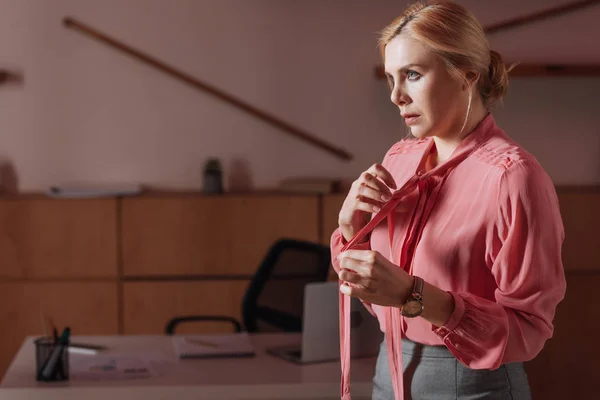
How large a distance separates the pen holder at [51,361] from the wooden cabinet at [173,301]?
1.71 meters

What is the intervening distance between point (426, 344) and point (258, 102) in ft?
10.3

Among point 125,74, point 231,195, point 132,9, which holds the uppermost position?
point 132,9

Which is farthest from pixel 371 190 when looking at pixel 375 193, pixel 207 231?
pixel 207 231

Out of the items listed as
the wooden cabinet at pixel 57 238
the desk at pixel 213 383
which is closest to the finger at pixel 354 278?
the desk at pixel 213 383

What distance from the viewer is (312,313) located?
2537mm

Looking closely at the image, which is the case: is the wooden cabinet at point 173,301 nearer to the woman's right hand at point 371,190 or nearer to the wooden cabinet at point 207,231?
the wooden cabinet at point 207,231

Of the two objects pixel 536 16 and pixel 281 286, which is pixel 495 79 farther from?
pixel 536 16

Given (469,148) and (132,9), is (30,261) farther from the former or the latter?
(469,148)

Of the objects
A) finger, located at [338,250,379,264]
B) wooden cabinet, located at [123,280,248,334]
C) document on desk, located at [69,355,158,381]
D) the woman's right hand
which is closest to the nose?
the woman's right hand

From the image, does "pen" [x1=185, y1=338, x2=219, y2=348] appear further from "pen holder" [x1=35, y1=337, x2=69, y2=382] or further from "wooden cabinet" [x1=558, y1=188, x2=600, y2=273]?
"wooden cabinet" [x1=558, y1=188, x2=600, y2=273]

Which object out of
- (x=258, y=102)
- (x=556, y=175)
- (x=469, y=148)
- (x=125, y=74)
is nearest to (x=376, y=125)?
(x=258, y=102)

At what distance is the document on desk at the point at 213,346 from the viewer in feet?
9.00

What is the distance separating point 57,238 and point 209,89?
109 centimetres

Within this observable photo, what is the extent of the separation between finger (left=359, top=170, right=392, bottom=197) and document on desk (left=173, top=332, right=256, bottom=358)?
1435mm
